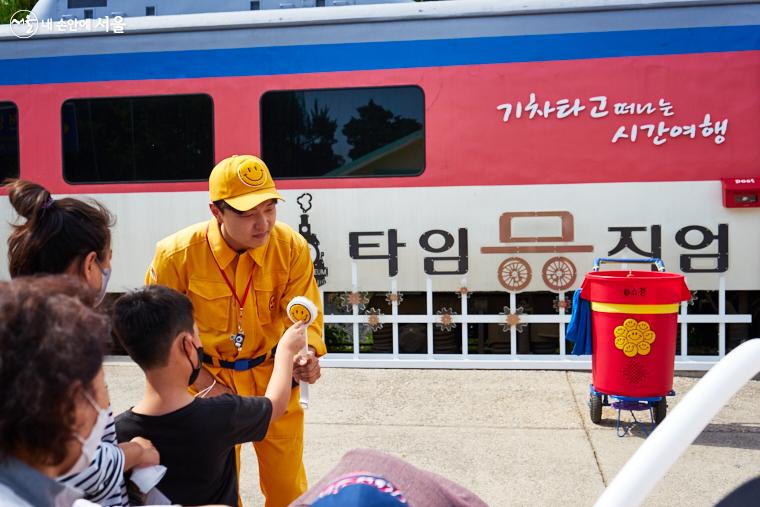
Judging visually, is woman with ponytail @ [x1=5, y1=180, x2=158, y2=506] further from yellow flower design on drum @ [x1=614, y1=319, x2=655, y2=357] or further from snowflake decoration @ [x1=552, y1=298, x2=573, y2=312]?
snowflake decoration @ [x1=552, y1=298, x2=573, y2=312]

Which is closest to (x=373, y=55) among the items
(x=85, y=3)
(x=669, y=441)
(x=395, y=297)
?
(x=395, y=297)

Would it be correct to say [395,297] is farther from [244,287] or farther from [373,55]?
[244,287]

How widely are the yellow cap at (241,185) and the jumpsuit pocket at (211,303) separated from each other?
1.15ft

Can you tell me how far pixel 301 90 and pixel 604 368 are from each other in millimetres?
3591

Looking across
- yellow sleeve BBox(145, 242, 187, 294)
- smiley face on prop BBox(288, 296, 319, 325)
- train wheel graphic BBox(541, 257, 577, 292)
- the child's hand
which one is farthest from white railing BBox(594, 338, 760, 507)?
train wheel graphic BBox(541, 257, 577, 292)

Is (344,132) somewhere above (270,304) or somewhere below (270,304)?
above

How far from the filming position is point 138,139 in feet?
23.9

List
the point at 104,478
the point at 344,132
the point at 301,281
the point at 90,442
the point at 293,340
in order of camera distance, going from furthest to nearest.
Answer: the point at 344,132, the point at 301,281, the point at 293,340, the point at 104,478, the point at 90,442

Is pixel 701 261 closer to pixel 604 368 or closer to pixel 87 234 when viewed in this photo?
pixel 604 368

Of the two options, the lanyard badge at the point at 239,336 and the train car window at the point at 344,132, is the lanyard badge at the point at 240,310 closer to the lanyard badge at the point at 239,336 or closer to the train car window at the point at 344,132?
the lanyard badge at the point at 239,336

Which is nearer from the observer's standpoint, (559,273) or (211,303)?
(211,303)

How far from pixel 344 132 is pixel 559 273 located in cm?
225

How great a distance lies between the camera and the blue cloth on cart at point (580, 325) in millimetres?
5270

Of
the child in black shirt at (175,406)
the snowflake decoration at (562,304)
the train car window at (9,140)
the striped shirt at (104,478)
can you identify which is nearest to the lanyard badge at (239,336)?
the child in black shirt at (175,406)
